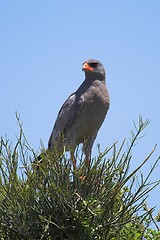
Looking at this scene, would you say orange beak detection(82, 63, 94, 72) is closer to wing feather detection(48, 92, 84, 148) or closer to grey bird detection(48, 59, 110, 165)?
grey bird detection(48, 59, 110, 165)

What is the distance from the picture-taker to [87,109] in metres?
6.21

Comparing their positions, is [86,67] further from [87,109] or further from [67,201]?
[67,201]

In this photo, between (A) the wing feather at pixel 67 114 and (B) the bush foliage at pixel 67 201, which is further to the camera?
(A) the wing feather at pixel 67 114

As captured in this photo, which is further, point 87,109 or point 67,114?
point 67,114

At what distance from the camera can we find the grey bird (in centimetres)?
619

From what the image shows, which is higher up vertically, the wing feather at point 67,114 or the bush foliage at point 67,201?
the wing feather at point 67,114

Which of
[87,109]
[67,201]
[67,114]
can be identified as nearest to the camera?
[67,201]

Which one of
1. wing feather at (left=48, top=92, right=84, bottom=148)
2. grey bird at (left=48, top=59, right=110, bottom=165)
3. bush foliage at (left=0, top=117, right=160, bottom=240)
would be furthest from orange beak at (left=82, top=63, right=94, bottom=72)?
bush foliage at (left=0, top=117, right=160, bottom=240)

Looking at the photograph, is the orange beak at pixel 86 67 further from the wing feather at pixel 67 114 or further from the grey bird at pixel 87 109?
the wing feather at pixel 67 114

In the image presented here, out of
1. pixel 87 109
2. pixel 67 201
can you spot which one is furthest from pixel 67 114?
pixel 67 201

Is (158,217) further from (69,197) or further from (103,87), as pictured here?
(103,87)

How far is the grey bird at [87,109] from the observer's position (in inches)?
244

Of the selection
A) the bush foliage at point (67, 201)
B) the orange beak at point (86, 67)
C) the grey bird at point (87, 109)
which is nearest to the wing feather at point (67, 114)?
the grey bird at point (87, 109)

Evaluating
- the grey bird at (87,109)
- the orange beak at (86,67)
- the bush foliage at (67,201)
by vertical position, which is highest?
the orange beak at (86,67)
